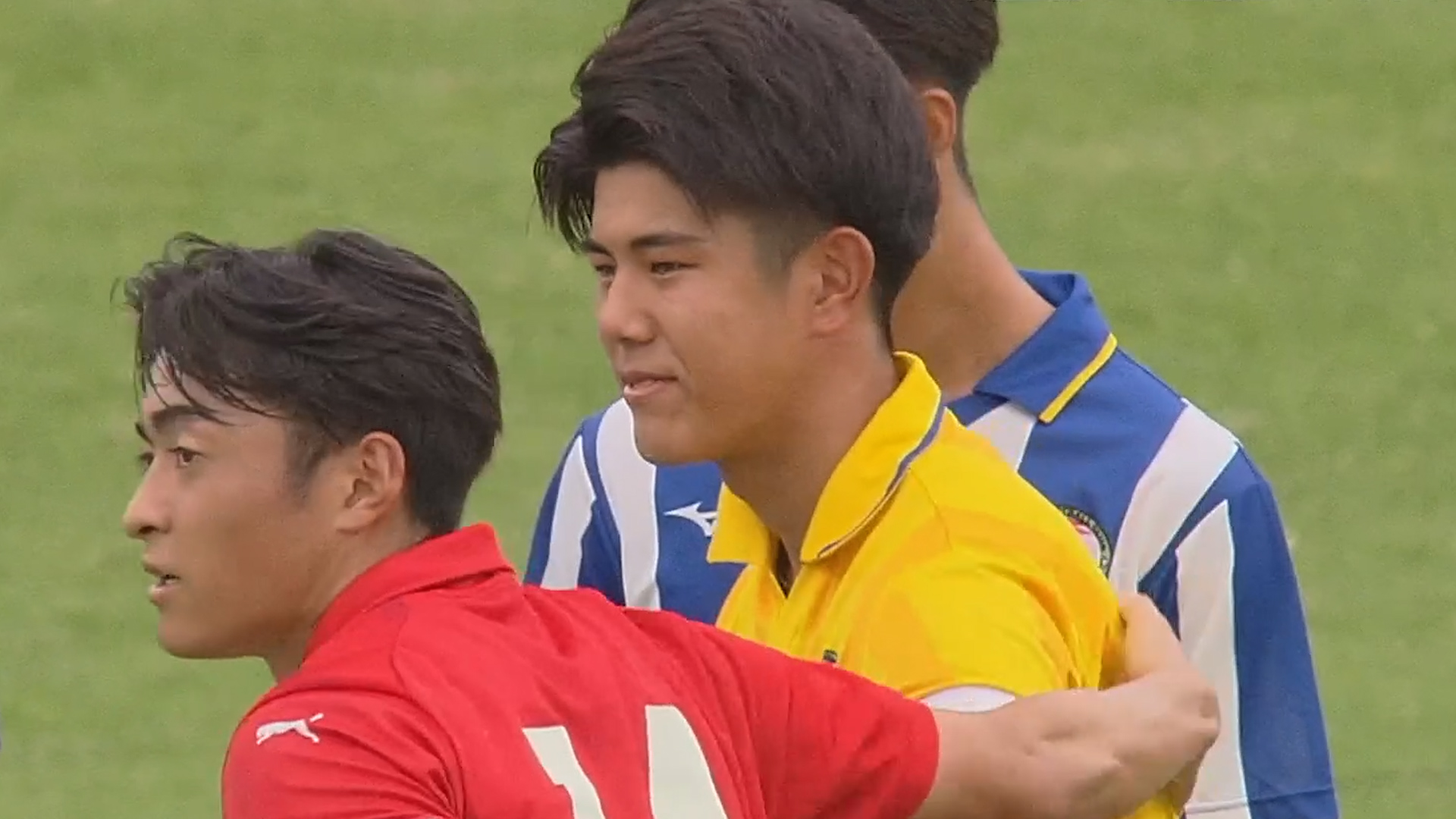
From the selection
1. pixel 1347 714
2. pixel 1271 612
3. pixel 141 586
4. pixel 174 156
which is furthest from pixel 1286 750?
pixel 174 156

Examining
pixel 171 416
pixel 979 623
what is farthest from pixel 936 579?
pixel 171 416

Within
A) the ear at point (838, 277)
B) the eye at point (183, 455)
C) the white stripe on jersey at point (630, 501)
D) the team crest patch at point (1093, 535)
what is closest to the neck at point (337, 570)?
the eye at point (183, 455)

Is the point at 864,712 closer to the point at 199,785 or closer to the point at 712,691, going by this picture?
the point at 712,691

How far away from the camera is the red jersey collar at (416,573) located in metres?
2.62

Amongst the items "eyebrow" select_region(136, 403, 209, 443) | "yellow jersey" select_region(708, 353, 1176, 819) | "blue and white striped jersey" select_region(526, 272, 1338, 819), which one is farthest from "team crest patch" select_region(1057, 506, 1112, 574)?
"eyebrow" select_region(136, 403, 209, 443)

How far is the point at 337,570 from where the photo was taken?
2.68 meters

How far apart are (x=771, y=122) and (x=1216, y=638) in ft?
3.01

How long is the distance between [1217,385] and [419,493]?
7034mm

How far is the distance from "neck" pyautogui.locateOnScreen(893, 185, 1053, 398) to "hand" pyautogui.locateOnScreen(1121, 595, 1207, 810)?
25.7 inches

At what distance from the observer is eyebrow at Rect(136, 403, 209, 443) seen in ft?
8.78

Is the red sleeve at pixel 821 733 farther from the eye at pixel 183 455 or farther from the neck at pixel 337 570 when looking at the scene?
the eye at pixel 183 455

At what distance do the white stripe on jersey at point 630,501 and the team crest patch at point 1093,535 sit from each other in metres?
0.46

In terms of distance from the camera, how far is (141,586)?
8.34 m

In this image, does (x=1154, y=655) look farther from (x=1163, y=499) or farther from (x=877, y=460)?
(x=1163, y=499)
